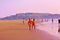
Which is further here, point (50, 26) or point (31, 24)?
point (50, 26)

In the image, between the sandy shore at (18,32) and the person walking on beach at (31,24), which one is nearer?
the sandy shore at (18,32)

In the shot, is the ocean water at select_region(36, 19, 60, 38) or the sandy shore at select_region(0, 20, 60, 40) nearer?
the sandy shore at select_region(0, 20, 60, 40)

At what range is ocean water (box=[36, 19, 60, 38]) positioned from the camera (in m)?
2.21

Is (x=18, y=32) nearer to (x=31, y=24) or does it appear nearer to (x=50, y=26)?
A: (x=31, y=24)

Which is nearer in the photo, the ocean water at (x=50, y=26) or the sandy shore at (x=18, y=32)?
the sandy shore at (x=18, y=32)

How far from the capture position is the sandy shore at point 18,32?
2.04 metres

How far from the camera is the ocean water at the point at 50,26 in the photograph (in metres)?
2.21

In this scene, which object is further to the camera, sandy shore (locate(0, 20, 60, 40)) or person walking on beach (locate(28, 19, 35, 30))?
person walking on beach (locate(28, 19, 35, 30))

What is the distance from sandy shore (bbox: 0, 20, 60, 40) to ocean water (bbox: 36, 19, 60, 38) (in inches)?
3.7

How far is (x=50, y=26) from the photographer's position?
2252 millimetres

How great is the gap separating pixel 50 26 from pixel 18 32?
461 millimetres

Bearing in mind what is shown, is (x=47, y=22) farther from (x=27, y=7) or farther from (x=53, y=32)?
(x=27, y=7)

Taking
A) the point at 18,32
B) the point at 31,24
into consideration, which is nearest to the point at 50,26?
the point at 31,24

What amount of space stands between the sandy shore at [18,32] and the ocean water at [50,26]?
0.09 m
